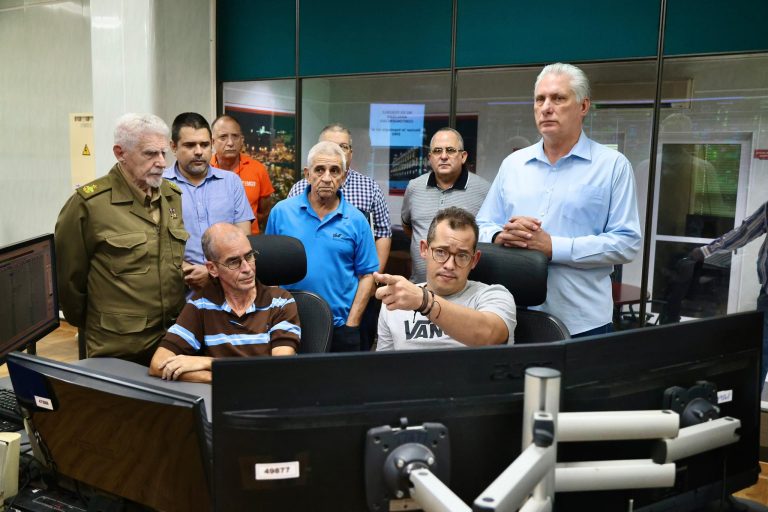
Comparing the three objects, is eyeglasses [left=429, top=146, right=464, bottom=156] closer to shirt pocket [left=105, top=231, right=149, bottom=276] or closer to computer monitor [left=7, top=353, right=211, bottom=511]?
shirt pocket [left=105, top=231, right=149, bottom=276]

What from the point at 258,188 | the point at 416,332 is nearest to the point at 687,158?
the point at 416,332

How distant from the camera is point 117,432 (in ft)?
3.98

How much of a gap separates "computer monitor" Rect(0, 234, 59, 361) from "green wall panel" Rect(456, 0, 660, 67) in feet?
10.3

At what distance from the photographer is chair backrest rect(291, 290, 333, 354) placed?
2.47m

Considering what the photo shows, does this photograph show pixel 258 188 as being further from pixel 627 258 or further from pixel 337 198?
pixel 627 258

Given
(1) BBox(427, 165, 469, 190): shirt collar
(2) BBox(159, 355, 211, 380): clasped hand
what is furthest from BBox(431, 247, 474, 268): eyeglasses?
(1) BBox(427, 165, 469, 190): shirt collar

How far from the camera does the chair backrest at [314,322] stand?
247 cm

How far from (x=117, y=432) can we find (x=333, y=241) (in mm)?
1776

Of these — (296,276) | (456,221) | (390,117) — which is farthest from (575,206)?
(390,117)

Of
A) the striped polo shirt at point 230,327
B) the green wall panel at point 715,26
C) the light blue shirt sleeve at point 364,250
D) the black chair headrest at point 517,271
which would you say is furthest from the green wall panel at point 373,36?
the striped polo shirt at point 230,327

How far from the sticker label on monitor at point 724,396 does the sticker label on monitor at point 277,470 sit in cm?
80

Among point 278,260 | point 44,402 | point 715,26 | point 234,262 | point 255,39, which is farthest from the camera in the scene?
point 255,39

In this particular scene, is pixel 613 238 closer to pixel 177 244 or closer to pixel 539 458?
pixel 539 458

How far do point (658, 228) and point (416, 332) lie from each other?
2390 mm
